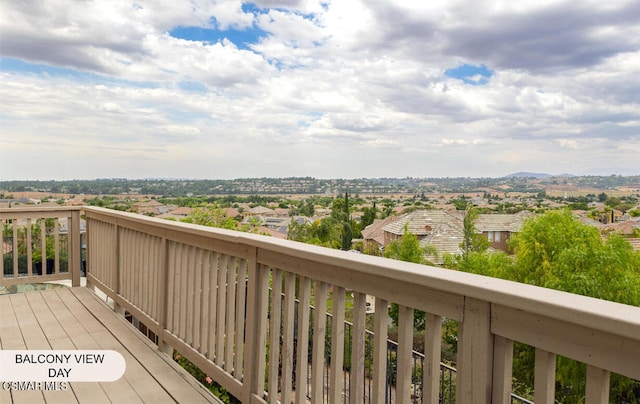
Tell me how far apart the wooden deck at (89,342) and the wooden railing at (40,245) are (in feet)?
1.06

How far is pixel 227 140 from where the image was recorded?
22.5 m

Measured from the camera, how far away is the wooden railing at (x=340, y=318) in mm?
903

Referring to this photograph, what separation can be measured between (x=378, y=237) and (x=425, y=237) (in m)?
2.69

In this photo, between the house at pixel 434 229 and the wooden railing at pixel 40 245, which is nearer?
the wooden railing at pixel 40 245

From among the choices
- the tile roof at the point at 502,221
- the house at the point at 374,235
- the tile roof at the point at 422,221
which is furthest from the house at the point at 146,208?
the tile roof at the point at 502,221

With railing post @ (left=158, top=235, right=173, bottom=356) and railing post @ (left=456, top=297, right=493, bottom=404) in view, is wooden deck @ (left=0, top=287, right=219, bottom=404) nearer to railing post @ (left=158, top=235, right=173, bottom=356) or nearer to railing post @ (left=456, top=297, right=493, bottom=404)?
railing post @ (left=158, top=235, right=173, bottom=356)

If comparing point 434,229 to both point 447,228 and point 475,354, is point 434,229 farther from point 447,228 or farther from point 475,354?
point 475,354

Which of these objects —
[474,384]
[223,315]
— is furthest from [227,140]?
[474,384]

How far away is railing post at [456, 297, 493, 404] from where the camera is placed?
107cm

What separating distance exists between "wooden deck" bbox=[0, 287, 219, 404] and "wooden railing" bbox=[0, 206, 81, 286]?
32 centimetres

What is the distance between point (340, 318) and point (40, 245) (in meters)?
4.56

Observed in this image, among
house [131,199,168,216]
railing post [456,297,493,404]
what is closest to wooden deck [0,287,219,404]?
house [131,199,168,216]

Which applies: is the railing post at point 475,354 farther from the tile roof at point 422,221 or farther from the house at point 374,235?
the tile roof at point 422,221

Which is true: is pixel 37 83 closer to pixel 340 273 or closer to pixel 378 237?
pixel 340 273
